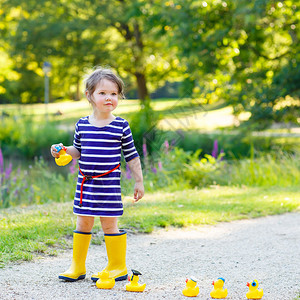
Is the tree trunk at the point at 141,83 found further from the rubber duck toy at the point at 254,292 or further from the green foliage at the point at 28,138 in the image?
the rubber duck toy at the point at 254,292

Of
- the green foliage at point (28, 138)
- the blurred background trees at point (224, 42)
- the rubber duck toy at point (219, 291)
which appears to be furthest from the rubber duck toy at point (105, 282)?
the green foliage at point (28, 138)

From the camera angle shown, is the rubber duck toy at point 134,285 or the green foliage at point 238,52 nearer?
the rubber duck toy at point 134,285

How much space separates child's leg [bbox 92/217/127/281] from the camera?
3.28 metres

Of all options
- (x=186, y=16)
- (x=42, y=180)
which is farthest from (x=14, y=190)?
(x=186, y=16)

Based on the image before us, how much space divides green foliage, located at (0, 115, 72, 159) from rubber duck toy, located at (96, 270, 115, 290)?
35.3ft

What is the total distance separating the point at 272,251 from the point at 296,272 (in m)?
0.64

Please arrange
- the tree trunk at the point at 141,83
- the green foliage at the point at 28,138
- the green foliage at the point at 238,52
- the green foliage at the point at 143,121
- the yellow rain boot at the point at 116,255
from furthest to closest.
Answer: the tree trunk at the point at 141,83 → the green foliage at the point at 28,138 → the green foliage at the point at 238,52 → the green foliage at the point at 143,121 → the yellow rain boot at the point at 116,255

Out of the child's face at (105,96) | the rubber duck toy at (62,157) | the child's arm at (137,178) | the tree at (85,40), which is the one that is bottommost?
the child's arm at (137,178)

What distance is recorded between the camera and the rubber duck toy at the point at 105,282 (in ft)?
10.3

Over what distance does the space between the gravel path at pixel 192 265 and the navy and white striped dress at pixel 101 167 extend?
0.52 meters

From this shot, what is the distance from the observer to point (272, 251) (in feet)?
14.0

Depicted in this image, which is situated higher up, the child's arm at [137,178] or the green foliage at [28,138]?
the green foliage at [28,138]

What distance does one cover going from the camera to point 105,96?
10.7 feet

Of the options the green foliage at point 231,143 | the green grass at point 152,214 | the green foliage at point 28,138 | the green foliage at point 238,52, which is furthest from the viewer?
the green foliage at point 28,138
